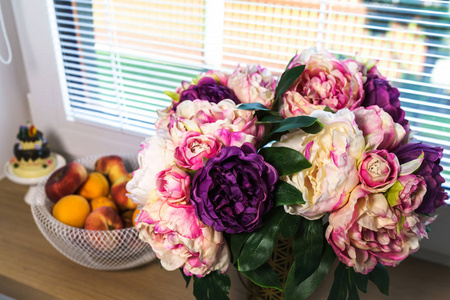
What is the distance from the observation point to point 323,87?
21.7 inches

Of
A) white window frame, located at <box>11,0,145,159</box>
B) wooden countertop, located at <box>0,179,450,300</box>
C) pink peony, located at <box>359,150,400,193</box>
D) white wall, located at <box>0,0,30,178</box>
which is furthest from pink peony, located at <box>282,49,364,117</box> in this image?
white wall, located at <box>0,0,30,178</box>

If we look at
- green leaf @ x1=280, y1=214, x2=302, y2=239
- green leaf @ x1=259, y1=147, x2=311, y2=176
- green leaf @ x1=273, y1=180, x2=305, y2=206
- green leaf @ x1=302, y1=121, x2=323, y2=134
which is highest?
green leaf @ x1=302, y1=121, x2=323, y2=134

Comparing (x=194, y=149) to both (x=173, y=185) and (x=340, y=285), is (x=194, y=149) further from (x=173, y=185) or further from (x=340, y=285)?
(x=340, y=285)

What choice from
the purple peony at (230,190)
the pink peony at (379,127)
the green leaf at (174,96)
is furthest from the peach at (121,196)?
the pink peony at (379,127)

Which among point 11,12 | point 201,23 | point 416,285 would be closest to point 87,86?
point 11,12

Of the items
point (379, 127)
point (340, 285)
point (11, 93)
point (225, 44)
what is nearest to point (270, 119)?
point (379, 127)

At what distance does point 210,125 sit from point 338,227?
20 centimetres

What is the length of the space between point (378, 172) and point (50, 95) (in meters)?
1.03

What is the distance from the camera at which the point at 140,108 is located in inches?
42.9

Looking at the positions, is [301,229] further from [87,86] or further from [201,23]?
[87,86]

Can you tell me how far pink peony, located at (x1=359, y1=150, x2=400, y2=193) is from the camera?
0.45 meters

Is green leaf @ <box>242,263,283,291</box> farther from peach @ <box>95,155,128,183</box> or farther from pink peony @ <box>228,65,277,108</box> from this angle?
peach @ <box>95,155,128,183</box>

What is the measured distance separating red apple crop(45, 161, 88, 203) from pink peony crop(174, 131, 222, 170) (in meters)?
0.51

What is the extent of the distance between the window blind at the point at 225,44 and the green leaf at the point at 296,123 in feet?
1.29
